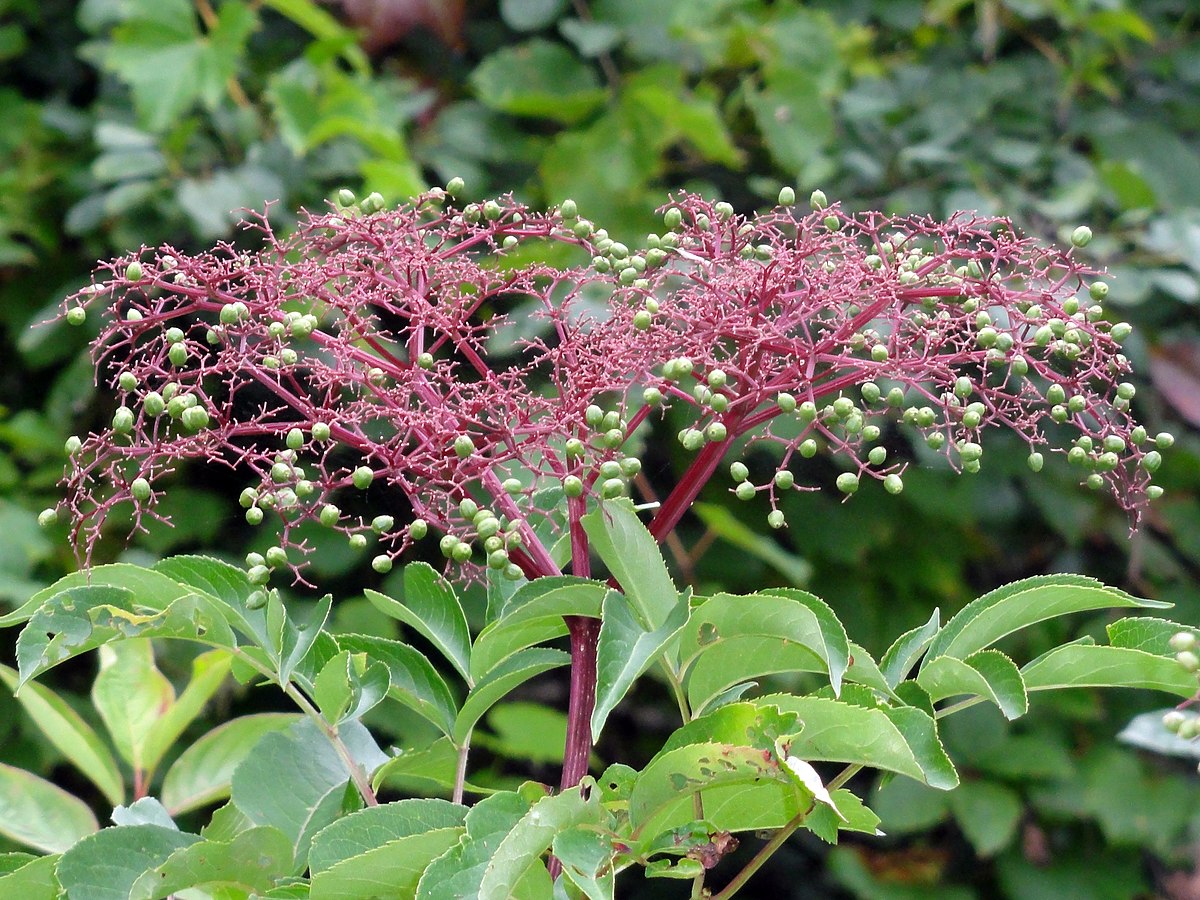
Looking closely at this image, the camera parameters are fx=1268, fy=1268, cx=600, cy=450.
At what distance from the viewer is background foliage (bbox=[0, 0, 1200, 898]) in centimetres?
204

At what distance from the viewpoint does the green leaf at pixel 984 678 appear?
61 centimetres

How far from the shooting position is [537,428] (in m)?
0.62

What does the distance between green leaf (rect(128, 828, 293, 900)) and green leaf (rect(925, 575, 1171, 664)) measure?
368mm

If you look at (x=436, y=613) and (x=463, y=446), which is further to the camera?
(x=436, y=613)

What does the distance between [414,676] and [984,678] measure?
0.33 metres

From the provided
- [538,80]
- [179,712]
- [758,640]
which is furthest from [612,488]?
[538,80]

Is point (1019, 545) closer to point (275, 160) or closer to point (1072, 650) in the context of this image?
point (275, 160)

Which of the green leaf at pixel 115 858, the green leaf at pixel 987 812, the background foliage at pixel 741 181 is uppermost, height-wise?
the green leaf at pixel 115 858

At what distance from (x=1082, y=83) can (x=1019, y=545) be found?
90cm

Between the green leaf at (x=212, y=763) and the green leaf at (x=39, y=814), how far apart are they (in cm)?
7

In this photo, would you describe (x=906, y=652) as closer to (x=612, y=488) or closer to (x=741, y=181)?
(x=612, y=488)

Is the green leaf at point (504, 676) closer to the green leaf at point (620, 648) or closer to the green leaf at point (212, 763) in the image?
A: the green leaf at point (620, 648)

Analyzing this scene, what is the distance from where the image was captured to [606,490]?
0.58 metres

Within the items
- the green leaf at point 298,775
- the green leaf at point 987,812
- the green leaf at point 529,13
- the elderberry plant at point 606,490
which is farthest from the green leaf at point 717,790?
the green leaf at point 529,13
